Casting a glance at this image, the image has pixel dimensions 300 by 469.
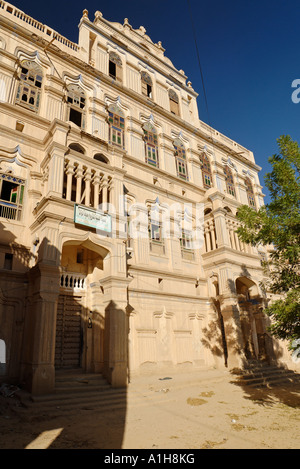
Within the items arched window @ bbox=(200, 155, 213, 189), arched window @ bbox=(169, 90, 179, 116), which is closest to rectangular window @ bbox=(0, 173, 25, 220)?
arched window @ bbox=(200, 155, 213, 189)

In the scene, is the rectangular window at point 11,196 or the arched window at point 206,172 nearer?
the rectangular window at point 11,196

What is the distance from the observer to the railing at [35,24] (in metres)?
17.7

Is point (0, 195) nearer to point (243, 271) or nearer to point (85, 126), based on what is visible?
point (85, 126)

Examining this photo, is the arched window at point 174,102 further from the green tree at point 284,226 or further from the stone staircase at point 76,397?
the stone staircase at point 76,397

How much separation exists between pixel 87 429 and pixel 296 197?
28.7ft

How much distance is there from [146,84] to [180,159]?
672cm

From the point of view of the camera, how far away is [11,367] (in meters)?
11.4

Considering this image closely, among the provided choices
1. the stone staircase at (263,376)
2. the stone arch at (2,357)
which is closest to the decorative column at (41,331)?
the stone arch at (2,357)

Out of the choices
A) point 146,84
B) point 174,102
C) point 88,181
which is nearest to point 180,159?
point 174,102

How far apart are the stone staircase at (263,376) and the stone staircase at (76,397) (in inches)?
284

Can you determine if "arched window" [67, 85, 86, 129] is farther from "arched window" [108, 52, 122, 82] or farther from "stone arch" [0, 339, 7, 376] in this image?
"stone arch" [0, 339, 7, 376]

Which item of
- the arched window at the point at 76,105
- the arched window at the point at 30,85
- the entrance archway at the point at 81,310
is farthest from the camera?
the arched window at the point at 76,105

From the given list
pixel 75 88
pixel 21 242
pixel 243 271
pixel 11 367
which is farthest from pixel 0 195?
pixel 243 271

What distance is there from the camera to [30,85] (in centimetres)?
1645
